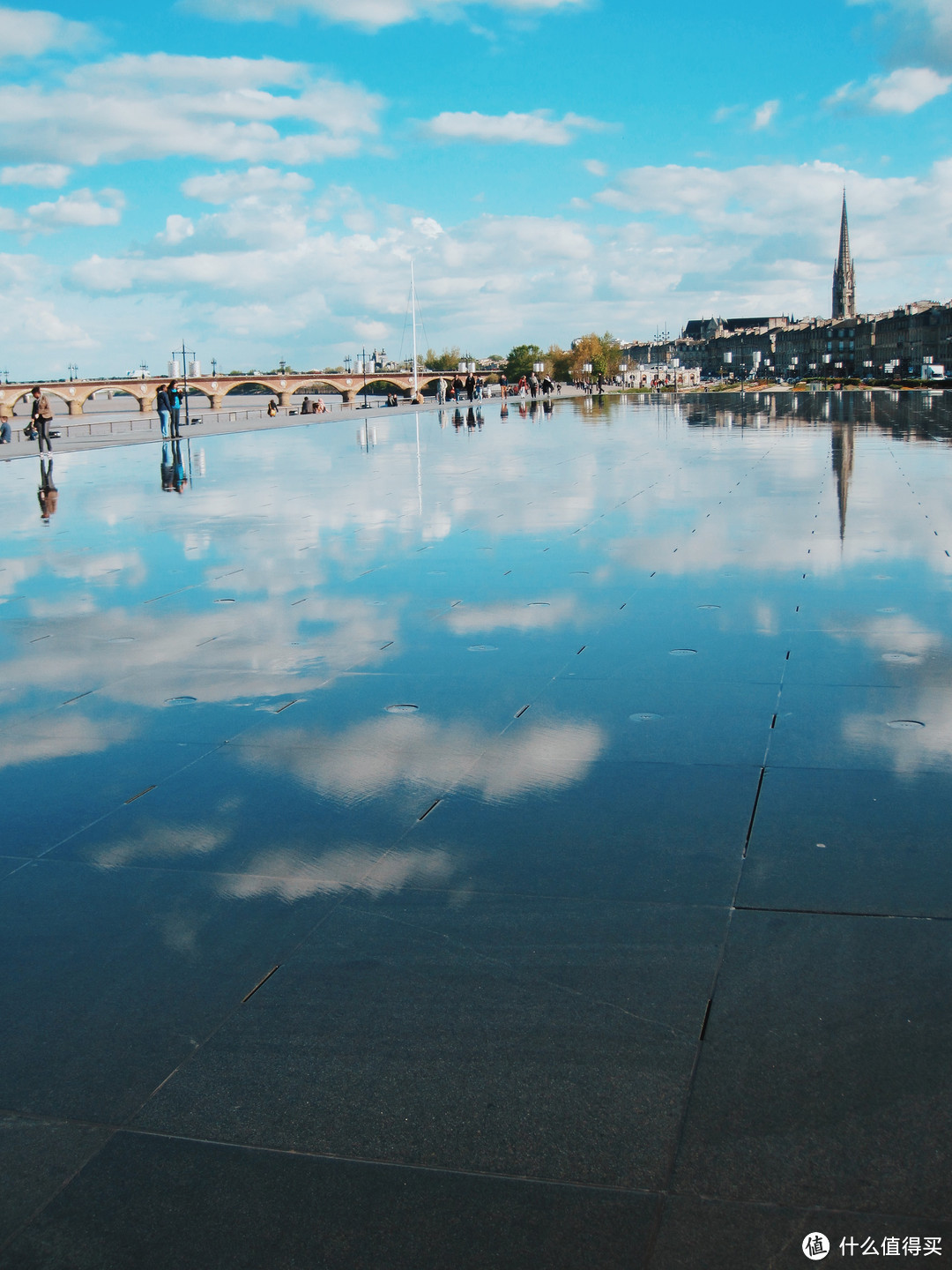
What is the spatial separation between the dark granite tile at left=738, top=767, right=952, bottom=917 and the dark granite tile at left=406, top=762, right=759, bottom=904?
0.14m

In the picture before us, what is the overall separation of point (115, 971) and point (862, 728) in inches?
163

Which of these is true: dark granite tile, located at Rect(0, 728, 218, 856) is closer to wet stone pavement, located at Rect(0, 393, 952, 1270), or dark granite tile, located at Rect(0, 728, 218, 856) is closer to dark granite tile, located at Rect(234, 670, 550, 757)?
wet stone pavement, located at Rect(0, 393, 952, 1270)

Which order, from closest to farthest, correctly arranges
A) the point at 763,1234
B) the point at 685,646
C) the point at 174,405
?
the point at 763,1234 < the point at 685,646 < the point at 174,405

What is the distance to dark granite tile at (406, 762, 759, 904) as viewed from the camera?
4613mm

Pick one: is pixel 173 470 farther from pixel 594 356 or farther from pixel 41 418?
pixel 594 356

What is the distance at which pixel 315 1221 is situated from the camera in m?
2.82

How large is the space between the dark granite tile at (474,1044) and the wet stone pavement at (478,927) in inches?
0.5

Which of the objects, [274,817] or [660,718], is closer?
[274,817]

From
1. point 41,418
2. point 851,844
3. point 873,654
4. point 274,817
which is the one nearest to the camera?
point 851,844

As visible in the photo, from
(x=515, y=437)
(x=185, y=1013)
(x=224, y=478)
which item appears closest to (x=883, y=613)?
(x=185, y=1013)

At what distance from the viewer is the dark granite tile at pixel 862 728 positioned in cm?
585

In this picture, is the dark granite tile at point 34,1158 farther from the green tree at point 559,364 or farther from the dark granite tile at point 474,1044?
the green tree at point 559,364

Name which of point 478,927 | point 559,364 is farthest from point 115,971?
point 559,364

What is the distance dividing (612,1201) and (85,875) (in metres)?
2.78
